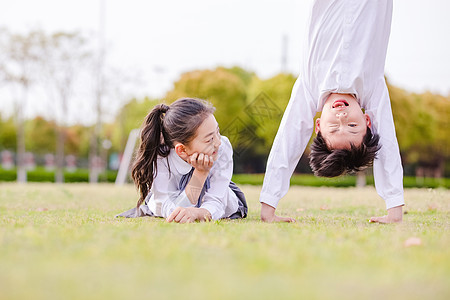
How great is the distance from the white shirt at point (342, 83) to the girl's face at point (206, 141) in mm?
→ 478

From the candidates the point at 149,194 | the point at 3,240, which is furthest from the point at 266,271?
the point at 149,194

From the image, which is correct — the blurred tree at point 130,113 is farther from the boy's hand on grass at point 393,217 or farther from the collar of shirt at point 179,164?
the boy's hand on grass at point 393,217

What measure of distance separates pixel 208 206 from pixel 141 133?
81cm

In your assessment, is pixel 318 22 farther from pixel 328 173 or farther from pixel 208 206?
pixel 208 206

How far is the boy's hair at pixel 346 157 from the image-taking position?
355cm

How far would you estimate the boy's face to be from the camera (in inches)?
140

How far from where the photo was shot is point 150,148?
3.84 m

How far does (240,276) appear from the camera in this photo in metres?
1.63

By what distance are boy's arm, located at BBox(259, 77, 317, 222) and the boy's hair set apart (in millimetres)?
155

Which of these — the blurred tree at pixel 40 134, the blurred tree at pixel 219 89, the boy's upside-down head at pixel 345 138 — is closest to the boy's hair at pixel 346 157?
the boy's upside-down head at pixel 345 138

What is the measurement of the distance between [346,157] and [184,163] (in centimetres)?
123

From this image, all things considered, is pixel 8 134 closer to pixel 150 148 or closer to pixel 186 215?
pixel 150 148

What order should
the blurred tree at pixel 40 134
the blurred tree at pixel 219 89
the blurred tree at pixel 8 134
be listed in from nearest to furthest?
the blurred tree at pixel 219 89 < the blurred tree at pixel 8 134 < the blurred tree at pixel 40 134

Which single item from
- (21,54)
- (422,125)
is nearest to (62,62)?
(21,54)
